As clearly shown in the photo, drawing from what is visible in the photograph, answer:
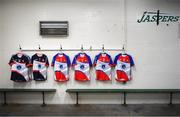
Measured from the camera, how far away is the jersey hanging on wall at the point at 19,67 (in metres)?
4.07

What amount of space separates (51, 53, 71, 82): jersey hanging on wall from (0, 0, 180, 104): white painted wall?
0.14 meters

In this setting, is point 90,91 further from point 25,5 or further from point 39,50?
point 25,5

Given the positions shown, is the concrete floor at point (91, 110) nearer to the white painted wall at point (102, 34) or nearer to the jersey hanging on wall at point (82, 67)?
the white painted wall at point (102, 34)

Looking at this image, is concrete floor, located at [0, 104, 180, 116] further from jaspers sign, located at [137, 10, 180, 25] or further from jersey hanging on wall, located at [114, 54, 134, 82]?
jaspers sign, located at [137, 10, 180, 25]

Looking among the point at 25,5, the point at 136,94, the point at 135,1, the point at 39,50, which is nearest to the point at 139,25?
the point at 135,1

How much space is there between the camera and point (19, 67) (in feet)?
13.4

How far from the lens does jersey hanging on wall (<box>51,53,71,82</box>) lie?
13.5 ft

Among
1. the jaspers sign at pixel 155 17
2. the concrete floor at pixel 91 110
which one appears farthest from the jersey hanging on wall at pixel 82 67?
the jaspers sign at pixel 155 17

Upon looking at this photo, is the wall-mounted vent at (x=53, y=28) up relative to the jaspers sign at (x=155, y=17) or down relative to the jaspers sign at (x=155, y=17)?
down

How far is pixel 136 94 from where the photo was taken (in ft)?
13.9

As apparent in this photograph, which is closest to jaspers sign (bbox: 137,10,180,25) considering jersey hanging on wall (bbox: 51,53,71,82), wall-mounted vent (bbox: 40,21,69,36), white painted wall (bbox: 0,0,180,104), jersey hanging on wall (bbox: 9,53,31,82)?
white painted wall (bbox: 0,0,180,104)

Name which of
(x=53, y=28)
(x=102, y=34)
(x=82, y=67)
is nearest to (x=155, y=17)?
(x=102, y=34)

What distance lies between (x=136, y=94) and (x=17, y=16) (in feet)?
10.5

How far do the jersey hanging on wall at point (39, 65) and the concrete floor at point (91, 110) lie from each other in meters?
0.66
